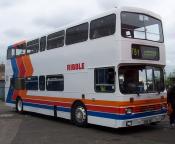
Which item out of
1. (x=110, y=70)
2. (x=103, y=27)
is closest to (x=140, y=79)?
(x=110, y=70)

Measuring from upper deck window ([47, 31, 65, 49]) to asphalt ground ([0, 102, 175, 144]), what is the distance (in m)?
3.38

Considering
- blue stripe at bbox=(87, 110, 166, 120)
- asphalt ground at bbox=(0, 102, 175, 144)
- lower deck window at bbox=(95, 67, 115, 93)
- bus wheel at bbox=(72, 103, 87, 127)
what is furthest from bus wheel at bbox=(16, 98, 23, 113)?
lower deck window at bbox=(95, 67, 115, 93)

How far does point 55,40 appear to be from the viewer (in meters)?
16.7

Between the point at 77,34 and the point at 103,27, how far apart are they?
1891 millimetres

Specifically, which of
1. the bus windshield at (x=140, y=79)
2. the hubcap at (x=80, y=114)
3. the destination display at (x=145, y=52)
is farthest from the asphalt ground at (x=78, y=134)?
the destination display at (x=145, y=52)

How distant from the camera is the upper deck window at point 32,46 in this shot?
60.6ft

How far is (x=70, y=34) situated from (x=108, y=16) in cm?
282

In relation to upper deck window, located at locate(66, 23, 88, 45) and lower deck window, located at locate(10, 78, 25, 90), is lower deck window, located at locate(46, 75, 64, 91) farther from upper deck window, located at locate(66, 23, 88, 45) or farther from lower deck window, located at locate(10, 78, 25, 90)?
lower deck window, located at locate(10, 78, 25, 90)

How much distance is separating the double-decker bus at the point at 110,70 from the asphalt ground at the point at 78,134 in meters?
0.40

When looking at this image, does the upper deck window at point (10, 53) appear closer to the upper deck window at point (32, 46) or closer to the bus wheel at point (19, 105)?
the upper deck window at point (32, 46)

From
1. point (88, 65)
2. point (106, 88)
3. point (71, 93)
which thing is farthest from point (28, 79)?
point (106, 88)

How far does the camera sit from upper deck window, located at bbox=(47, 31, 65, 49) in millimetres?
16188

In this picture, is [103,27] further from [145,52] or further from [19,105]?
[19,105]

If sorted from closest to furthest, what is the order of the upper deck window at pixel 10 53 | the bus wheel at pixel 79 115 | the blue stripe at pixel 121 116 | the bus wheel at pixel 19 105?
the blue stripe at pixel 121 116, the bus wheel at pixel 79 115, the bus wheel at pixel 19 105, the upper deck window at pixel 10 53
